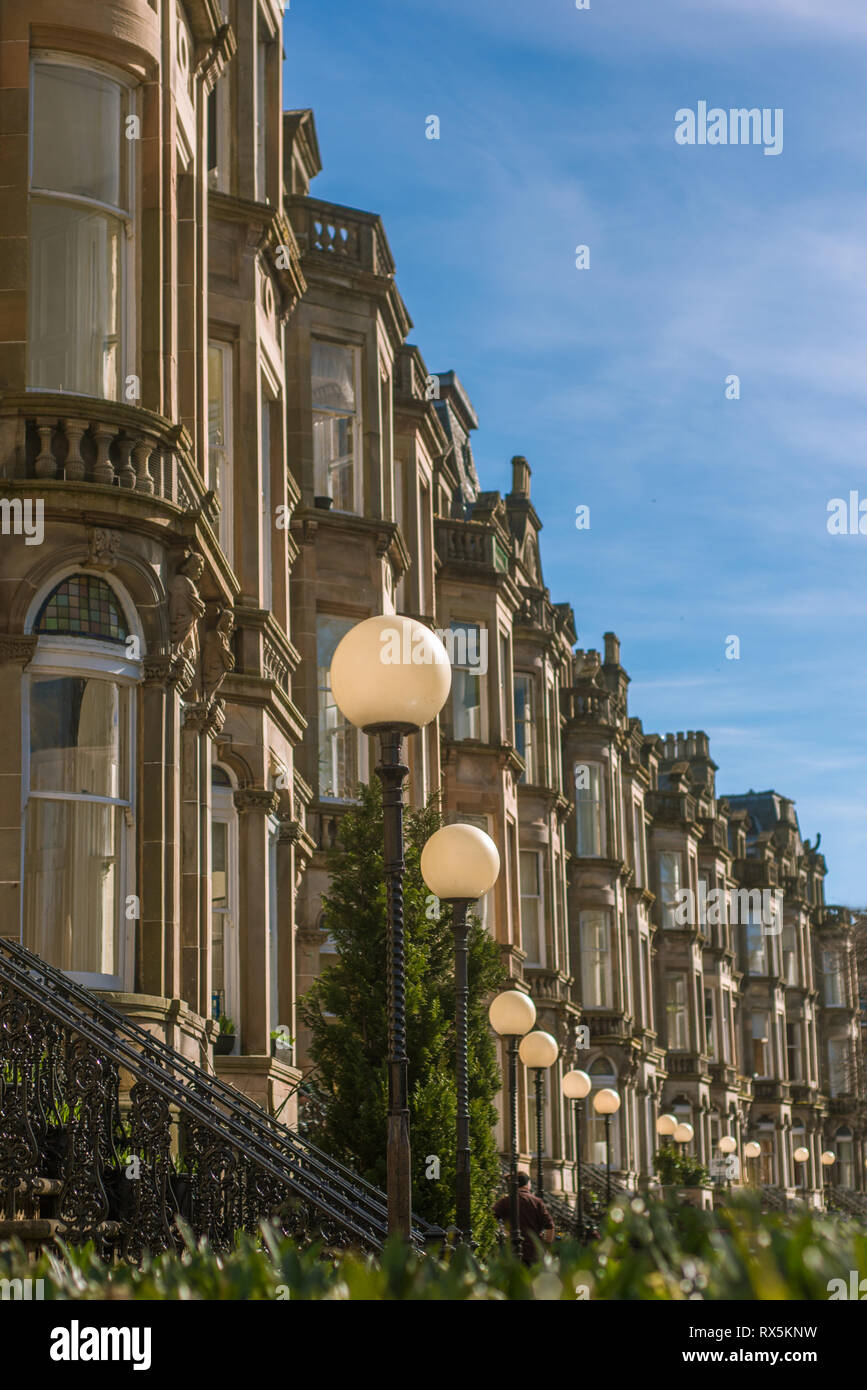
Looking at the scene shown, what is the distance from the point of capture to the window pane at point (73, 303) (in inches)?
560

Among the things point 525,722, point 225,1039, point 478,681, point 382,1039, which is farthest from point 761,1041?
point 382,1039

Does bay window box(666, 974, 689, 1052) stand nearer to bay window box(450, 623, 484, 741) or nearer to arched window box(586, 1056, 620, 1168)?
arched window box(586, 1056, 620, 1168)

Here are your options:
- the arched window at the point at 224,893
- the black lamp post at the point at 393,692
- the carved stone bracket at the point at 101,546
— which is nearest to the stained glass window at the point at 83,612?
the carved stone bracket at the point at 101,546

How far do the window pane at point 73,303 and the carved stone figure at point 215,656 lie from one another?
254 centimetres

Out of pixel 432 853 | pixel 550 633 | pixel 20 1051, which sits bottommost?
pixel 20 1051

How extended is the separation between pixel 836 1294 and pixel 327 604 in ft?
78.5

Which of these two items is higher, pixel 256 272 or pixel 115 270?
pixel 256 272

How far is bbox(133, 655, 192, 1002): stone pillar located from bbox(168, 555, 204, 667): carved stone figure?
167mm

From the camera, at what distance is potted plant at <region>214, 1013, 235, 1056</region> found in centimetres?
1816

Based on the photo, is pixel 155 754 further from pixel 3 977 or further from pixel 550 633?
pixel 550 633
